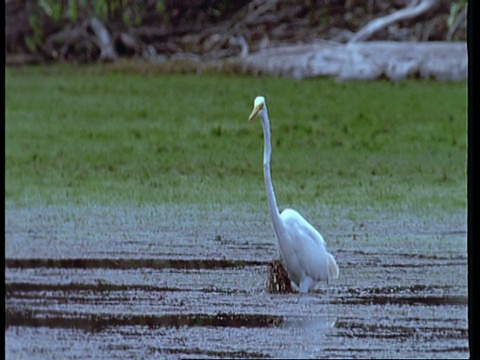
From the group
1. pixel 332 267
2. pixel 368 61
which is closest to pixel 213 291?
pixel 332 267

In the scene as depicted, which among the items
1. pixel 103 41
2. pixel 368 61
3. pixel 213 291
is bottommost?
pixel 213 291

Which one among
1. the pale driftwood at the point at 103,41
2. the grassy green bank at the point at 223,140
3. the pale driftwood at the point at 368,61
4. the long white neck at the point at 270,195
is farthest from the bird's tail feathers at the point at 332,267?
the pale driftwood at the point at 103,41

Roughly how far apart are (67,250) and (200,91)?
4232mm

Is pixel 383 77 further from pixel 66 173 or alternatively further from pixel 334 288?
pixel 334 288

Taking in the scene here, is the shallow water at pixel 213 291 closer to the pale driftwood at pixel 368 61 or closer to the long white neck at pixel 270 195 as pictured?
the long white neck at pixel 270 195

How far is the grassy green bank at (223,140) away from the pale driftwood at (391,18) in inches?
37.6

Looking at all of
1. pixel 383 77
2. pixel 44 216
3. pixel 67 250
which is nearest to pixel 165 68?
pixel 383 77

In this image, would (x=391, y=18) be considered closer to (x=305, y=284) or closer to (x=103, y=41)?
(x=103, y=41)

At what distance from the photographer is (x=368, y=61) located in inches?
402

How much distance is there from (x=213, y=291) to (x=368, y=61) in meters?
5.70

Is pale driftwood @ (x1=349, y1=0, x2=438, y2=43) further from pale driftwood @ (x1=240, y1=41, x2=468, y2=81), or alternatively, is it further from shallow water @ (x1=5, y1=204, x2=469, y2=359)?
shallow water @ (x1=5, y1=204, x2=469, y2=359)

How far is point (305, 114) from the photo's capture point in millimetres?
8938

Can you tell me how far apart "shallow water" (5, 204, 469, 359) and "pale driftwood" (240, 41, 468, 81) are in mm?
3976

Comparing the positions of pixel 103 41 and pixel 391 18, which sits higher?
pixel 391 18
